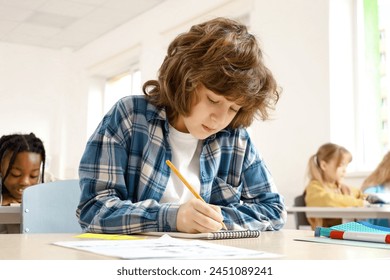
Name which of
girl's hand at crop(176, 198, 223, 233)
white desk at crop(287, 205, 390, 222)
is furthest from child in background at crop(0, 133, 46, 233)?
girl's hand at crop(176, 198, 223, 233)

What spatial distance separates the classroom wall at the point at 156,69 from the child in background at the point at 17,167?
116 centimetres

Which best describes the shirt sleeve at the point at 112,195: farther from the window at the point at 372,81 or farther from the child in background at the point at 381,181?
the window at the point at 372,81

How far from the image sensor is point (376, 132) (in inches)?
175

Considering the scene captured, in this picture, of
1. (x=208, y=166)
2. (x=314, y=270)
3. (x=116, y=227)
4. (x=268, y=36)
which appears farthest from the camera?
(x=268, y=36)

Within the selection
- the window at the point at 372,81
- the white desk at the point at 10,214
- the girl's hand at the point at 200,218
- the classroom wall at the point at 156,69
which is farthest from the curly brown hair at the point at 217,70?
the window at the point at 372,81

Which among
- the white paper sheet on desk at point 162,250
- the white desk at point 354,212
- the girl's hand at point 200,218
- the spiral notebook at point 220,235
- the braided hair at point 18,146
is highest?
the braided hair at point 18,146

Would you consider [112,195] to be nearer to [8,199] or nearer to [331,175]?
[8,199]

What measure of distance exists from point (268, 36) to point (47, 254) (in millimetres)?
4406

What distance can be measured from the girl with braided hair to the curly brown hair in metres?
1.44

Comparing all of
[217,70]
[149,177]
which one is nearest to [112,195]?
[149,177]

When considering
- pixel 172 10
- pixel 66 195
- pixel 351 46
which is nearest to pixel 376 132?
pixel 351 46

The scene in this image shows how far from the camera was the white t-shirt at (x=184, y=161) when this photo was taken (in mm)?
1354

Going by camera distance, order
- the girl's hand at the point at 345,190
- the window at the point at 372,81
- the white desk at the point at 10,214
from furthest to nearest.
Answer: the window at the point at 372,81 → the girl's hand at the point at 345,190 → the white desk at the point at 10,214

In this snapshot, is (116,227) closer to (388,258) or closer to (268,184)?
(268,184)
